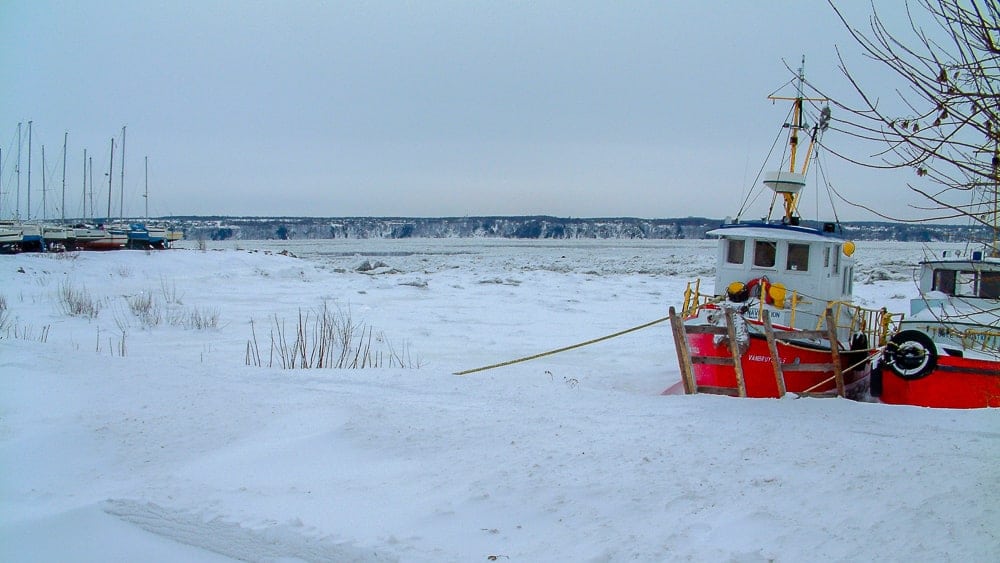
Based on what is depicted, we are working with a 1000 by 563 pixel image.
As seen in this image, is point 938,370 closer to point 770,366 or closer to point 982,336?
point 982,336

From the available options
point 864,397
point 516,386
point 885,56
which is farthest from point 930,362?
point 885,56

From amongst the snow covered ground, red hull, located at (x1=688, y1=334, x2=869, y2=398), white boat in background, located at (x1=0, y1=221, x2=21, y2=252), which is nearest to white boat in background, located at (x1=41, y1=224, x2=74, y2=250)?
white boat in background, located at (x1=0, y1=221, x2=21, y2=252)

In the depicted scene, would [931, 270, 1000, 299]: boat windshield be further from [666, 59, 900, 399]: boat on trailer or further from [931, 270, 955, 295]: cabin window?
[666, 59, 900, 399]: boat on trailer

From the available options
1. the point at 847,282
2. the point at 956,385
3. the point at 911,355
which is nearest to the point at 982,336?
the point at 956,385

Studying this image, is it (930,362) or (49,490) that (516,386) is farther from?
(930,362)

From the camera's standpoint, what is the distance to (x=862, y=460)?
552 centimetres

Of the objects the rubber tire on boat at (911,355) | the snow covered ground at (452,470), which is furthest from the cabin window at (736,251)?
the snow covered ground at (452,470)

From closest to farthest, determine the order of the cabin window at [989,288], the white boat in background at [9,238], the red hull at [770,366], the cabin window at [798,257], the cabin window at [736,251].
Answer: the red hull at [770,366], the cabin window at [989,288], the cabin window at [798,257], the cabin window at [736,251], the white boat in background at [9,238]

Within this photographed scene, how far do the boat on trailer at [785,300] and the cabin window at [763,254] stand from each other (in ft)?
0.06

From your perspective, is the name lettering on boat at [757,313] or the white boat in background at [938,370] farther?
the name lettering on boat at [757,313]

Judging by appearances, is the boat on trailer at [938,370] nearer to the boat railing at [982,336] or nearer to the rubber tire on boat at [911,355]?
the rubber tire on boat at [911,355]

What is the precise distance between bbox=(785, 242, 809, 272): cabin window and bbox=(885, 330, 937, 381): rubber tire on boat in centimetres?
219

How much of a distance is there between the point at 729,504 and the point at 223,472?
12.8 ft

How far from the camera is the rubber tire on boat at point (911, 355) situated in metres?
10.1
